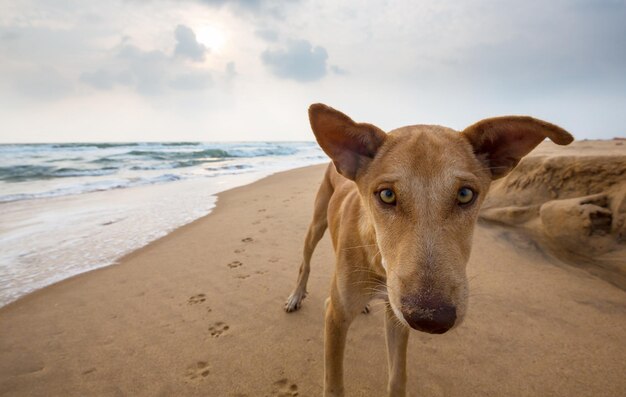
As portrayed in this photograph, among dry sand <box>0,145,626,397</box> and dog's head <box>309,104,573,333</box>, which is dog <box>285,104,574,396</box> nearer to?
dog's head <box>309,104,573,333</box>

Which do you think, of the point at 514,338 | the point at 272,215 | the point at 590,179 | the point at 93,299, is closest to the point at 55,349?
the point at 93,299

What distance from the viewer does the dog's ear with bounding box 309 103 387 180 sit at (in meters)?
1.98

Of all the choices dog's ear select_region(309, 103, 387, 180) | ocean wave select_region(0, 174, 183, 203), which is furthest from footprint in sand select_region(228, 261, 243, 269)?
ocean wave select_region(0, 174, 183, 203)

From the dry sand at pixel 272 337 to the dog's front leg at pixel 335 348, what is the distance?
0.32m

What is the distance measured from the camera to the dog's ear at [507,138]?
1.87 metres

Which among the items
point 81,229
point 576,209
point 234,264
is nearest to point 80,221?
point 81,229

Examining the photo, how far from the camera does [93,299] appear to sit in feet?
12.3

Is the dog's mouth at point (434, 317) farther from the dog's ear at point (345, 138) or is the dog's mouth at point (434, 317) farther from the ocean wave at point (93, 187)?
the ocean wave at point (93, 187)

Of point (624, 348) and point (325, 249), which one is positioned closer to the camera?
point (624, 348)

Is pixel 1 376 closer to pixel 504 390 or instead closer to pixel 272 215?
pixel 504 390

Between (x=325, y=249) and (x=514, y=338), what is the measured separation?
2.90 metres

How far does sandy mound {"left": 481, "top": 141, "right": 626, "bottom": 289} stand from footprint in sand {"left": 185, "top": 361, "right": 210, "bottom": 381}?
14.7ft

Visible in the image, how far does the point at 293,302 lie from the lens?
3535 millimetres

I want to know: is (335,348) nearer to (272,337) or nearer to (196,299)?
(272,337)
